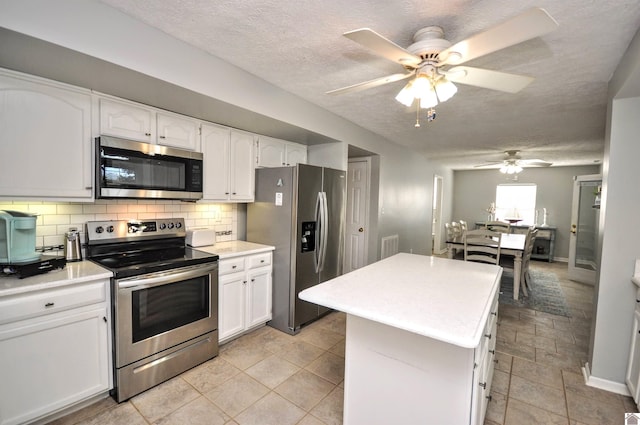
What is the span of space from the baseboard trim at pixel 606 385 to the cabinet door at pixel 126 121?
398cm

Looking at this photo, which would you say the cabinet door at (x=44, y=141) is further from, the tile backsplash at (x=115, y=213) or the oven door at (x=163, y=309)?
the oven door at (x=163, y=309)

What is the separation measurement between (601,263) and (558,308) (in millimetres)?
2242

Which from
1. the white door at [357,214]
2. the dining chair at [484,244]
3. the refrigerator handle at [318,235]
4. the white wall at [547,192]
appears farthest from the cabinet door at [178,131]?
the white wall at [547,192]

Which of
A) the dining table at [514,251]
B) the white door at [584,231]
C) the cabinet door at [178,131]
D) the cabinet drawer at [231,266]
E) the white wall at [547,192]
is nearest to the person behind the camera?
the cabinet door at [178,131]

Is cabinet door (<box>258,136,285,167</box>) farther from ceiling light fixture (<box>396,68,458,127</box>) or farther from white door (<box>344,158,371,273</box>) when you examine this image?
ceiling light fixture (<box>396,68,458,127</box>)

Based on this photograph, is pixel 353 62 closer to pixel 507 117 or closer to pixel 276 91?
pixel 276 91

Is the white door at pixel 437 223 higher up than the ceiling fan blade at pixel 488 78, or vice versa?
the ceiling fan blade at pixel 488 78

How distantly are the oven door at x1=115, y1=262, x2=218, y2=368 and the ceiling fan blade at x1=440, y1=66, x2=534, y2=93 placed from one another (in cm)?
225

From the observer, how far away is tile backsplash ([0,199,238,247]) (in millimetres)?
2057

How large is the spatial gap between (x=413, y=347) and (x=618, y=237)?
6.29 ft

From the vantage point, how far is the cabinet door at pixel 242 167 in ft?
9.71

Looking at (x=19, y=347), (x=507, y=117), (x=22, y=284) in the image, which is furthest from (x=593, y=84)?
(x=19, y=347)

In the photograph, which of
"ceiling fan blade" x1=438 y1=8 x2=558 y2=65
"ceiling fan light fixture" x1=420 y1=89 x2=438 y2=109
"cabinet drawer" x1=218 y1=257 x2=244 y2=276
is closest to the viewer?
"ceiling fan blade" x1=438 y1=8 x2=558 y2=65

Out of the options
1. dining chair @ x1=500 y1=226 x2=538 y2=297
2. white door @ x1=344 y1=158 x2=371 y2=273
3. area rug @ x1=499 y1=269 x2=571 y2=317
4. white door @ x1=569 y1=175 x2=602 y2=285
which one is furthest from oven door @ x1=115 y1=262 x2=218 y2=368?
white door @ x1=569 y1=175 x2=602 y2=285
